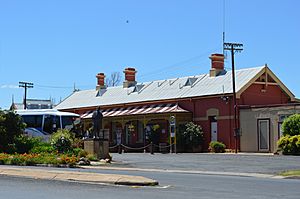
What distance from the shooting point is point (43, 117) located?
4588cm

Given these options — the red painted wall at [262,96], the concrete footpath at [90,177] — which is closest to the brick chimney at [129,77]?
the red painted wall at [262,96]

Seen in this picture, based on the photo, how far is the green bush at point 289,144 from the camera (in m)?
39.0

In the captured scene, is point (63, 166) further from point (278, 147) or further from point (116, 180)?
point (278, 147)

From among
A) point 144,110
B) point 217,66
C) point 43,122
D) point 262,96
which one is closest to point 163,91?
point 144,110

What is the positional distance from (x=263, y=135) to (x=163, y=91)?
14.0m

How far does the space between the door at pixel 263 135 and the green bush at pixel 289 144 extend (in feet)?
12.8

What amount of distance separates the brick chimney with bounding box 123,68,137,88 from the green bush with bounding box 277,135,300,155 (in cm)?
2657

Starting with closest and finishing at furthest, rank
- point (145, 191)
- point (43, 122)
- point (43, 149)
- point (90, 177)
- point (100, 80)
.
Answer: point (145, 191) < point (90, 177) < point (43, 149) < point (43, 122) < point (100, 80)

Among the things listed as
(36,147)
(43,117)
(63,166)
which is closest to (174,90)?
(43,117)

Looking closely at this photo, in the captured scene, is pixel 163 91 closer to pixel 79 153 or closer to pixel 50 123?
pixel 50 123

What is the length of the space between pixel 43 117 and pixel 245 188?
103ft

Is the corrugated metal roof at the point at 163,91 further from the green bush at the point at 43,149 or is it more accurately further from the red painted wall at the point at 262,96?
the green bush at the point at 43,149

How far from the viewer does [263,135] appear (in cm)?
4500

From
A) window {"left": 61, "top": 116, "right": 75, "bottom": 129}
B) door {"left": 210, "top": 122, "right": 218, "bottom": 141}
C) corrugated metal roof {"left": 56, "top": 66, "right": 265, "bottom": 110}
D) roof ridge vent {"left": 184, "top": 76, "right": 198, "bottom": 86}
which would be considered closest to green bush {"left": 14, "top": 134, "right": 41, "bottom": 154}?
window {"left": 61, "top": 116, "right": 75, "bottom": 129}
